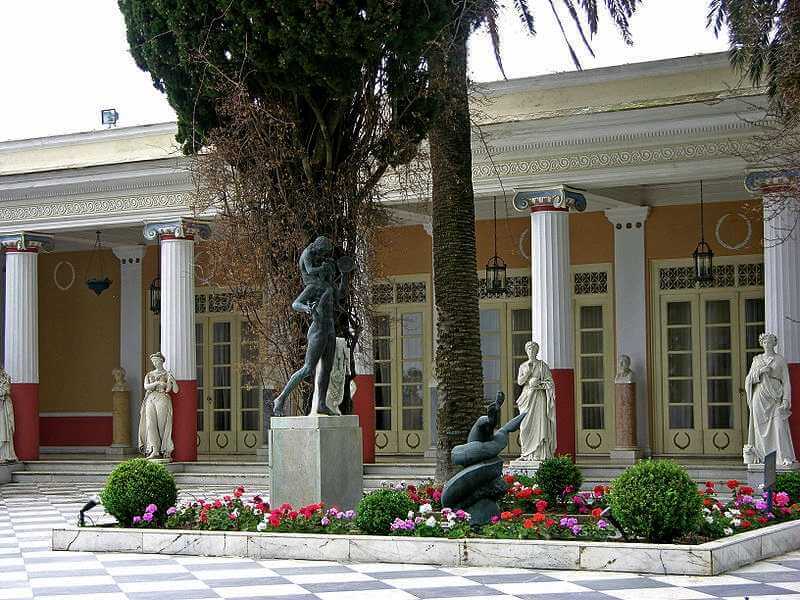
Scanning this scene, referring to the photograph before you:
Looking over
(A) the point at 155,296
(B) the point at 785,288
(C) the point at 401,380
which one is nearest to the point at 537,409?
(B) the point at 785,288

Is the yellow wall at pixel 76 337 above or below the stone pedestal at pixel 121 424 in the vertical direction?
above

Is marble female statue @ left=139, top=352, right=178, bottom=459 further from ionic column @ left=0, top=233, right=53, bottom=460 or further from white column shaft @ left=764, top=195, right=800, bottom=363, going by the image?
white column shaft @ left=764, top=195, right=800, bottom=363

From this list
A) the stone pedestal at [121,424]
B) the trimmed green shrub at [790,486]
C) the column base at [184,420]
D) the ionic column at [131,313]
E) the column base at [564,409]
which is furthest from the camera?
the ionic column at [131,313]

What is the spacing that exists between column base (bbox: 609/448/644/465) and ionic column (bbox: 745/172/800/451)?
12.0 ft

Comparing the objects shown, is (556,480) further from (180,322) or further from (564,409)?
(180,322)

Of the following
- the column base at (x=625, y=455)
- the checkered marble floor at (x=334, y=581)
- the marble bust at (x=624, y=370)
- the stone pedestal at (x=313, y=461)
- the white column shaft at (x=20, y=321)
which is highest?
the white column shaft at (x=20, y=321)

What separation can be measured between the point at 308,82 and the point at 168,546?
14.5 feet

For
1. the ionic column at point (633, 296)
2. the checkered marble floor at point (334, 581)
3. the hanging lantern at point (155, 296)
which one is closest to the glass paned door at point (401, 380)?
the ionic column at point (633, 296)

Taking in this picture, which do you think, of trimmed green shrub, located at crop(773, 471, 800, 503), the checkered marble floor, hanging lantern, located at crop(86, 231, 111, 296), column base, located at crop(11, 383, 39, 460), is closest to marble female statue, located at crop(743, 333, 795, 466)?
trimmed green shrub, located at crop(773, 471, 800, 503)

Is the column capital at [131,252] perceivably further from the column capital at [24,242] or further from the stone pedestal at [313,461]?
the stone pedestal at [313,461]

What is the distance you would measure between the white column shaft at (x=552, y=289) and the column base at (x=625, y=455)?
7.76ft

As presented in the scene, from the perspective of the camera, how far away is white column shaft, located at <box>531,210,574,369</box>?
18406mm

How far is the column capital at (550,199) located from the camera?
18.4 metres

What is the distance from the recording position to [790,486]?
12.4 meters
